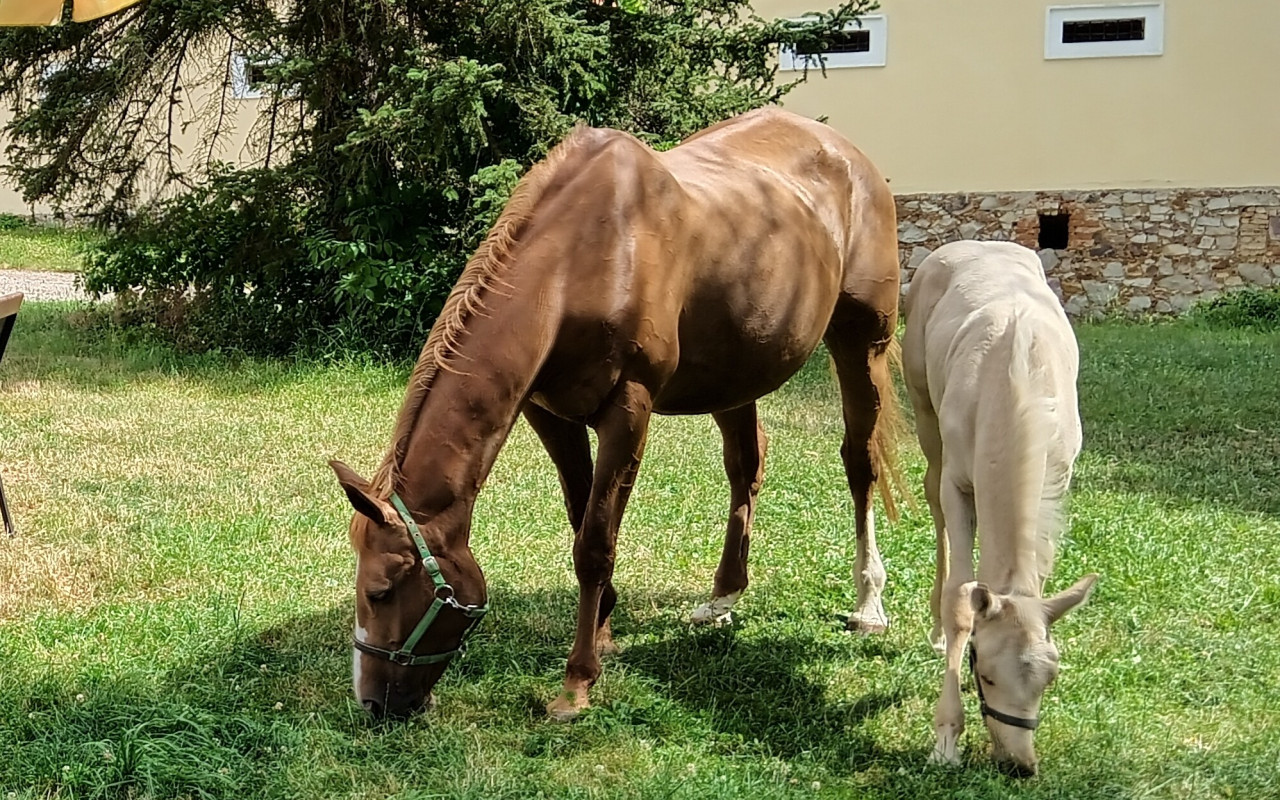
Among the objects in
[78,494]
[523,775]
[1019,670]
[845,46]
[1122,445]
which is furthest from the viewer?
[845,46]

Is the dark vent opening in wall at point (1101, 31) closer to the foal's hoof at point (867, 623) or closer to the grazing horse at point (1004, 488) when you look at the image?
A: the grazing horse at point (1004, 488)

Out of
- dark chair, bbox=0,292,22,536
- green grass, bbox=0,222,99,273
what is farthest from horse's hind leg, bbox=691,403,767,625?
green grass, bbox=0,222,99,273

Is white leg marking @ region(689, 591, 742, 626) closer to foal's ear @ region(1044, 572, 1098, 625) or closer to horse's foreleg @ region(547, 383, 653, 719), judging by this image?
horse's foreleg @ region(547, 383, 653, 719)

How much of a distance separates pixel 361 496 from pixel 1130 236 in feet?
39.8

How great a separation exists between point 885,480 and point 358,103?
254 inches

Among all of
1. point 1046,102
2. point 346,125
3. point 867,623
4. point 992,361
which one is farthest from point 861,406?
point 1046,102

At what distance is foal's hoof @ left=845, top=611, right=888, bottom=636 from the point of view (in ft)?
14.9

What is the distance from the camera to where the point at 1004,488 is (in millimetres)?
3318

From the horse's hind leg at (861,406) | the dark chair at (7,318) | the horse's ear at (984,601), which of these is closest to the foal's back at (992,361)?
the horse's hind leg at (861,406)

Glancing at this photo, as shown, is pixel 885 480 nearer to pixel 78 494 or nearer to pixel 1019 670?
pixel 1019 670

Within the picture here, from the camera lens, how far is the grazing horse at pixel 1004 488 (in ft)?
10.3

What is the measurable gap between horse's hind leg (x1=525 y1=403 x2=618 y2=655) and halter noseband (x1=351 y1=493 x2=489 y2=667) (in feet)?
2.70

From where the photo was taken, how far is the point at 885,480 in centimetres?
500

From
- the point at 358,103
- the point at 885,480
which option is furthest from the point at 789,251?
the point at 358,103
